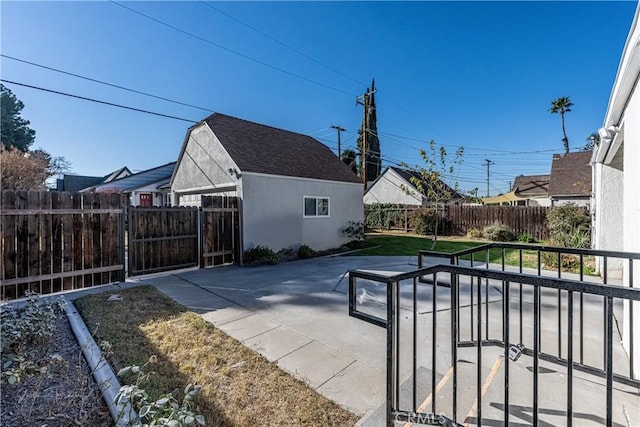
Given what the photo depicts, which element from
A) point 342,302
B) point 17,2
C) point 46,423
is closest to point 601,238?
point 342,302

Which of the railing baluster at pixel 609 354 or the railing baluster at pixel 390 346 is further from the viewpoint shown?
the railing baluster at pixel 390 346

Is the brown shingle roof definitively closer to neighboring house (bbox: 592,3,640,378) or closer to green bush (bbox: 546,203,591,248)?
green bush (bbox: 546,203,591,248)

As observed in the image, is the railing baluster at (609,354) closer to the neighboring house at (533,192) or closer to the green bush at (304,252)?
the green bush at (304,252)

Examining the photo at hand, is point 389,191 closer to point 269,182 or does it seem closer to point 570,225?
point 570,225

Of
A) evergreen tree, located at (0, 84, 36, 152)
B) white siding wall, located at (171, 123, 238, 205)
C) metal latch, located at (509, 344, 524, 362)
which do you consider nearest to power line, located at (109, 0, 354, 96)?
white siding wall, located at (171, 123, 238, 205)

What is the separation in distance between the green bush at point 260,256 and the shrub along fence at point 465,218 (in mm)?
10932

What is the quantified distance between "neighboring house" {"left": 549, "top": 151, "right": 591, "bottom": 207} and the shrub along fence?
2032 millimetres

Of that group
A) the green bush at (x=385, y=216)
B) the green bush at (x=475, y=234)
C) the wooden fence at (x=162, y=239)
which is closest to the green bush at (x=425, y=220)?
the green bush at (x=385, y=216)

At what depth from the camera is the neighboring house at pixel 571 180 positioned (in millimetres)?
15922

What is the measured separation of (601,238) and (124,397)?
9.24 m

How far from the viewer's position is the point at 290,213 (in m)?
10.5

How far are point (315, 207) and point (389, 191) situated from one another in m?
16.7

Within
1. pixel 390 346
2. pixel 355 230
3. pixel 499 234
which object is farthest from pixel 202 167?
pixel 499 234

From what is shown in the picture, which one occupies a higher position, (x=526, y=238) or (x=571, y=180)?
(x=571, y=180)
